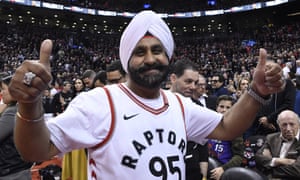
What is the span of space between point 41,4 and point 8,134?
99.7ft

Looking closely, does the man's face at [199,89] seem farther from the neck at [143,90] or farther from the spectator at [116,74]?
the neck at [143,90]

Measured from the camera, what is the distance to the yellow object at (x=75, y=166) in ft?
9.91

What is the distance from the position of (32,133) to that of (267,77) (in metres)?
1.09

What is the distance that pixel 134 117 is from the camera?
166cm

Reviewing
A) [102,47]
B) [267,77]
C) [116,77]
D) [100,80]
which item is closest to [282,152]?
[116,77]

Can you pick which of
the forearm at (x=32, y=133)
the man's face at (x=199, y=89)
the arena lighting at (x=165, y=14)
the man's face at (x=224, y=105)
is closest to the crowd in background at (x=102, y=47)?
the arena lighting at (x=165, y=14)

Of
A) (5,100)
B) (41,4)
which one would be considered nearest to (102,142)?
(5,100)

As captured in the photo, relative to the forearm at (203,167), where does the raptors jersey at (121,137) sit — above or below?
above

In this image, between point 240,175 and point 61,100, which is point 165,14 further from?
point 240,175

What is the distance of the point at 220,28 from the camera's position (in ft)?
132

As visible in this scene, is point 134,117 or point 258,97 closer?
point 134,117

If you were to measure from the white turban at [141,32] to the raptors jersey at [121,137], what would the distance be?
21 cm

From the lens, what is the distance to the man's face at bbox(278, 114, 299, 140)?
3951 millimetres

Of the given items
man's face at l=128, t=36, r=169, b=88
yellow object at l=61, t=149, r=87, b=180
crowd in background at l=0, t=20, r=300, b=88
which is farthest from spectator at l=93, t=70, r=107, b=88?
crowd in background at l=0, t=20, r=300, b=88
